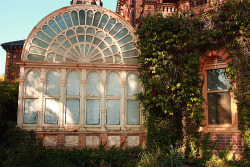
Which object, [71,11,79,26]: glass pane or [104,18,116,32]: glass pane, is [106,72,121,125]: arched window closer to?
[104,18,116,32]: glass pane

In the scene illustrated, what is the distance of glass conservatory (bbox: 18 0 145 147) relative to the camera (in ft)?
36.8

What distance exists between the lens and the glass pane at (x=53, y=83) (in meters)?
11.5

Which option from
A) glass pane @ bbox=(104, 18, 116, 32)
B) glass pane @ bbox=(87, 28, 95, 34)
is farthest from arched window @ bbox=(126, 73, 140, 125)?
glass pane @ bbox=(87, 28, 95, 34)

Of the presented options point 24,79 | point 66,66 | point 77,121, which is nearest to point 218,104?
point 77,121

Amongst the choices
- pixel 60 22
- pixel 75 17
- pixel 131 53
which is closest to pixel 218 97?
pixel 131 53

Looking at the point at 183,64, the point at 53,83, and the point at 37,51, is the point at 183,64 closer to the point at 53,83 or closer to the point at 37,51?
the point at 53,83

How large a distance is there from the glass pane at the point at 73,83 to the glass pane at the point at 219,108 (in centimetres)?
569

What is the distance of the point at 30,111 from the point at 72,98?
1852 millimetres

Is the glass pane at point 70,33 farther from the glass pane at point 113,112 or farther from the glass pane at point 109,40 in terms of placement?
the glass pane at point 113,112

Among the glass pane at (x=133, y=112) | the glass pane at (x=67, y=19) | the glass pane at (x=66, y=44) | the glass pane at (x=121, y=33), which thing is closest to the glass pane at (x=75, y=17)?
the glass pane at (x=67, y=19)

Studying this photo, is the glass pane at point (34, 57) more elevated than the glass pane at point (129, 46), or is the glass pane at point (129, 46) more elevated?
the glass pane at point (129, 46)

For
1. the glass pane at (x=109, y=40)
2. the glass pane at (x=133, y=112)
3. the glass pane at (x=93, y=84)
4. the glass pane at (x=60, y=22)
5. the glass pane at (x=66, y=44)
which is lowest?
the glass pane at (x=133, y=112)

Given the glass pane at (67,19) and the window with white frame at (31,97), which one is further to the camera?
the glass pane at (67,19)

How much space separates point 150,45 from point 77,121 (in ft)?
14.8
